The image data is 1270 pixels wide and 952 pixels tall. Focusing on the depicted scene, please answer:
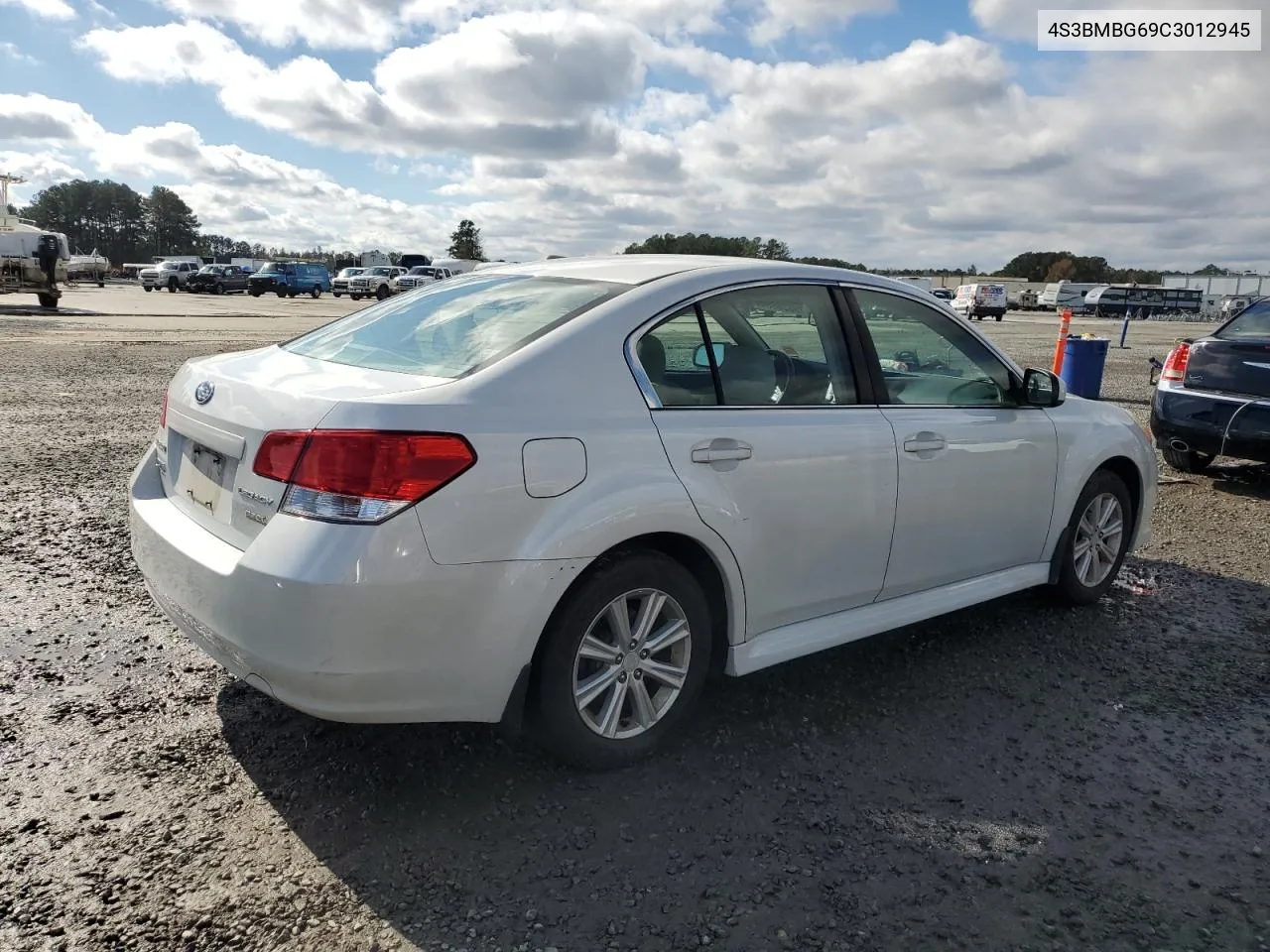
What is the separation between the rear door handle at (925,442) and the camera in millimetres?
3715

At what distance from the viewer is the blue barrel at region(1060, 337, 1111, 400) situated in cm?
1314

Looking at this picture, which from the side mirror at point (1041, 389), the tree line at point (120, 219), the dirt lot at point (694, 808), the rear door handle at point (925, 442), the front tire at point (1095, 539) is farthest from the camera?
the tree line at point (120, 219)

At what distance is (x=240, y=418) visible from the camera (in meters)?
2.88

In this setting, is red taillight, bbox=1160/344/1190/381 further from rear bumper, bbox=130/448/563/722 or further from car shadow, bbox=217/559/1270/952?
rear bumper, bbox=130/448/563/722

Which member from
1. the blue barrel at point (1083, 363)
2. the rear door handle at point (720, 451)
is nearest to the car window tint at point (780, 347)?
the rear door handle at point (720, 451)

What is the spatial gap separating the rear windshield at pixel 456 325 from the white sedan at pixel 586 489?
15 mm

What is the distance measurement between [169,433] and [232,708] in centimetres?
100

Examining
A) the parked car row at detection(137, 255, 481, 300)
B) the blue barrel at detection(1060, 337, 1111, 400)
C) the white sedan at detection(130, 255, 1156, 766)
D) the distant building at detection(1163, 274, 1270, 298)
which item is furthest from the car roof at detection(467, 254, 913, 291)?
the distant building at detection(1163, 274, 1270, 298)

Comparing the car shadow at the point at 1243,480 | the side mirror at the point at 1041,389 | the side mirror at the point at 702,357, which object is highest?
the side mirror at the point at 702,357

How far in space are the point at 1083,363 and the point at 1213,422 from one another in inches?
243

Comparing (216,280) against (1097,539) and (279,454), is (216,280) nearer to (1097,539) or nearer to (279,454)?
(1097,539)

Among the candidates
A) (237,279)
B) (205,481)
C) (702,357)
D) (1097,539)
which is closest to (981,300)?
(237,279)

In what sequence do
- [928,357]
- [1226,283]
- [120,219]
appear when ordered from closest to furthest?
[928,357] < [1226,283] < [120,219]

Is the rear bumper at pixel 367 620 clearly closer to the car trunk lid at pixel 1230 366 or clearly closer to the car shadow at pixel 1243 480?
the car trunk lid at pixel 1230 366
